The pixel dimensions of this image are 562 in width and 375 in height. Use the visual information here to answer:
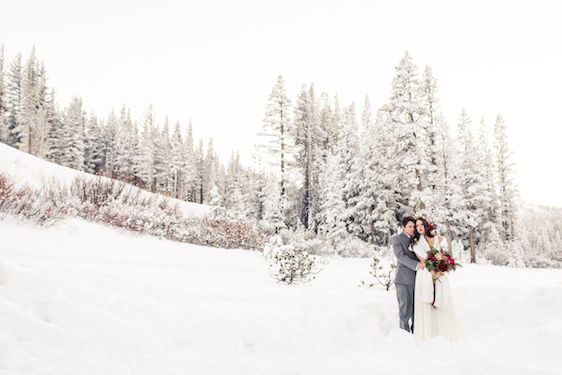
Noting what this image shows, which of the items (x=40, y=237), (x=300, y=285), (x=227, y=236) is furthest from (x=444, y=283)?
(x=227, y=236)

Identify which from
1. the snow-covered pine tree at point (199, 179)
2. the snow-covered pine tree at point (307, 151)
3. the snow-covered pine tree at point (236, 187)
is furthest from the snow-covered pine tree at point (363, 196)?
the snow-covered pine tree at point (199, 179)

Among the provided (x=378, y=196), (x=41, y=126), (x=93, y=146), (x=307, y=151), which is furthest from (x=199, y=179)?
(x=378, y=196)

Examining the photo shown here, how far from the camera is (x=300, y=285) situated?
8.67 metres

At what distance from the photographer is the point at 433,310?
5781 mm

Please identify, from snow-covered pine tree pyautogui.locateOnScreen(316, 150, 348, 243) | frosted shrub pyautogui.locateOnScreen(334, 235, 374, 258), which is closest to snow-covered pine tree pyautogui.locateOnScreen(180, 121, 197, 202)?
snow-covered pine tree pyautogui.locateOnScreen(316, 150, 348, 243)

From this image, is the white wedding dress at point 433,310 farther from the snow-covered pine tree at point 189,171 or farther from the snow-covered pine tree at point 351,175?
the snow-covered pine tree at point 189,171

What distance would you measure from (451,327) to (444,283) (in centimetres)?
61

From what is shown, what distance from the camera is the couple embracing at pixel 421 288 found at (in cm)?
568

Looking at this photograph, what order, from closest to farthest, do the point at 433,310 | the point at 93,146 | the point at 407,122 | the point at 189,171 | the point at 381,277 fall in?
the point at 433,310 → the point at 381,277 → the point at 407,122 → the point at 93,146 → the point at 189,171

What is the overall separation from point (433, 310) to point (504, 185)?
38440 mm

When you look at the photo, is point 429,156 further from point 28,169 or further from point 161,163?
point 161,163

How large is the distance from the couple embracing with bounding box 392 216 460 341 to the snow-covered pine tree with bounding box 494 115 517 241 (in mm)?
36224

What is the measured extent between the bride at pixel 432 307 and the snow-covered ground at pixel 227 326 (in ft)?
0.65

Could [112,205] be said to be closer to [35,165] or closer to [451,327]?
[35,165]
